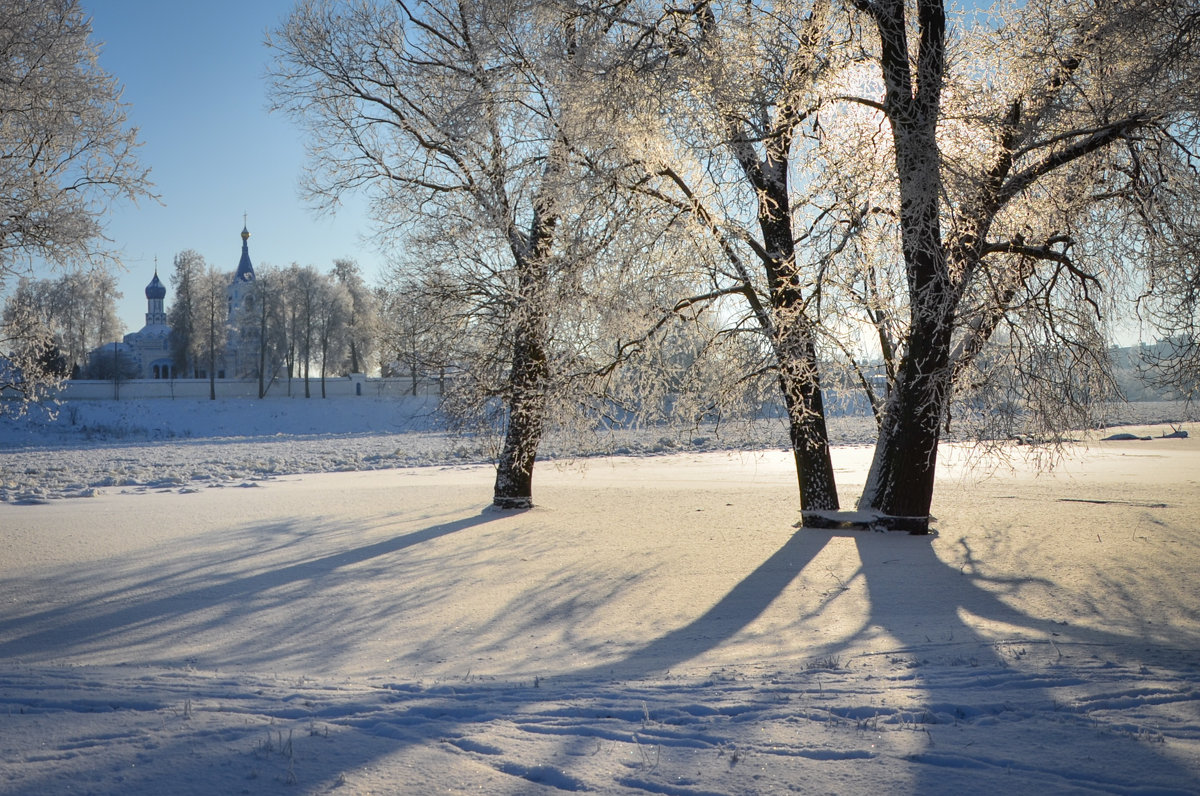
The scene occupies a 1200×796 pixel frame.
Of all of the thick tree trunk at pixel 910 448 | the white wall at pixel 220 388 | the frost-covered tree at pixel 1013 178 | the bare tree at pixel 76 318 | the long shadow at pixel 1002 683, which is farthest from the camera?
the white wall at pixel 220 388

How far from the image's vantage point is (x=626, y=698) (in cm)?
436

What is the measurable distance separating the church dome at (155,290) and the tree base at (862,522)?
10116 centimetres

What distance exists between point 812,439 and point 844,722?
821 cm

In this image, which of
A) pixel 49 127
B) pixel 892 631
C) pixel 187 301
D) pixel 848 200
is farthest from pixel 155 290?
pixel 892 631

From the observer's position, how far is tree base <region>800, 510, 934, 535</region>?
1111 centimetres

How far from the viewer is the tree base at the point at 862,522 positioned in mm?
11109

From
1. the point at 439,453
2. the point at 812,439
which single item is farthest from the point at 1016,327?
the point at 439,453

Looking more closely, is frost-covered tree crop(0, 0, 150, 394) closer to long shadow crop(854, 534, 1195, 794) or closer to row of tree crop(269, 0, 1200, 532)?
row of tree crop(269, 0, 1200, 532)

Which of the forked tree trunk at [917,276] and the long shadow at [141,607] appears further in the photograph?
the forked tree trunk at [917,276]

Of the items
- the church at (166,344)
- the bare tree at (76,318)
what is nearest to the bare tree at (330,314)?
the church at (166,344)

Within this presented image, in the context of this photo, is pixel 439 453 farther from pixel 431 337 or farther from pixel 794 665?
pixel 794 665

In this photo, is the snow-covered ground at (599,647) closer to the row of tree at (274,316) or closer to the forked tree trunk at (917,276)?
the forked tree trunk at (917,276)

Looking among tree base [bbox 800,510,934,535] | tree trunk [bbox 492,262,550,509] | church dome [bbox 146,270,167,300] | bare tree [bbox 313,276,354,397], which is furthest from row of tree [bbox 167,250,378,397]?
tree base [bbox 800,510,934,535]

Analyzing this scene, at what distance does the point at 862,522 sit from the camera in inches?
452
